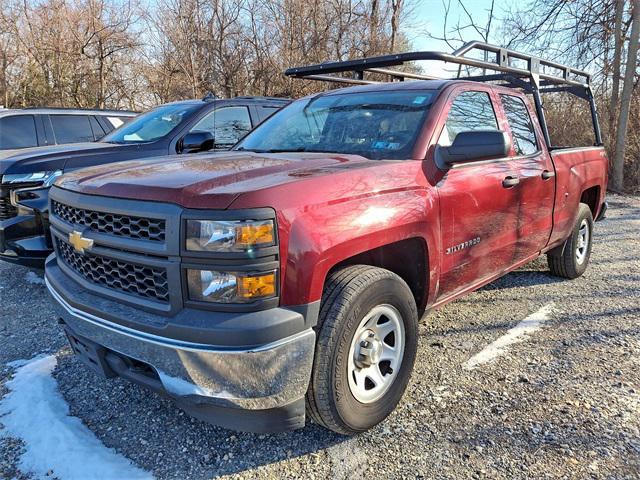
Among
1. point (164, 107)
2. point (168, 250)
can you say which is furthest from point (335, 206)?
point (164, 107)

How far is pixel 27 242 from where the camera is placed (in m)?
4.47

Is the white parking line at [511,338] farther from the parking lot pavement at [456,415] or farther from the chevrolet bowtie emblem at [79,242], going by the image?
the chevrolet bowtie emblem at [79,242]

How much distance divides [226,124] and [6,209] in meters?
2.60

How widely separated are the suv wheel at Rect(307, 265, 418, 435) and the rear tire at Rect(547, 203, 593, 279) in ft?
9.99

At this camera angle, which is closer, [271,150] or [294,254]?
[294,254]

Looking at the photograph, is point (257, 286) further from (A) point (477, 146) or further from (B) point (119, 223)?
(A) point (477, 146)

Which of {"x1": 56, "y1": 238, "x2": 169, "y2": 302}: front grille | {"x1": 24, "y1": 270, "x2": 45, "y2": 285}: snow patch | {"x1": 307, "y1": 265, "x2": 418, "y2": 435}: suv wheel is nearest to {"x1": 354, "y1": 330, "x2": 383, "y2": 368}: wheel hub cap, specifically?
{"x1": 307, "y1": 265, "x2": 418, "y2": 435}: suv wheel

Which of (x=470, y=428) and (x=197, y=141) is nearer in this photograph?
(x=470, y=428)

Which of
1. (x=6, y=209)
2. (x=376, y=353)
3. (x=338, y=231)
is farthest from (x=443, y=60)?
(x=6, y=209)

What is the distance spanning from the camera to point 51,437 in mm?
2529

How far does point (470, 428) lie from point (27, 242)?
4.12 meters

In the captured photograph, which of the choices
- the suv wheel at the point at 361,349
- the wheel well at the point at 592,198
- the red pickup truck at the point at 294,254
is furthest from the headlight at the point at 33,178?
the wheel well at the point at 592,198

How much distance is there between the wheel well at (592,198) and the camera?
543 cm

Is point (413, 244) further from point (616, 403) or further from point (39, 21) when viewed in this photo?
point (39, 21)
